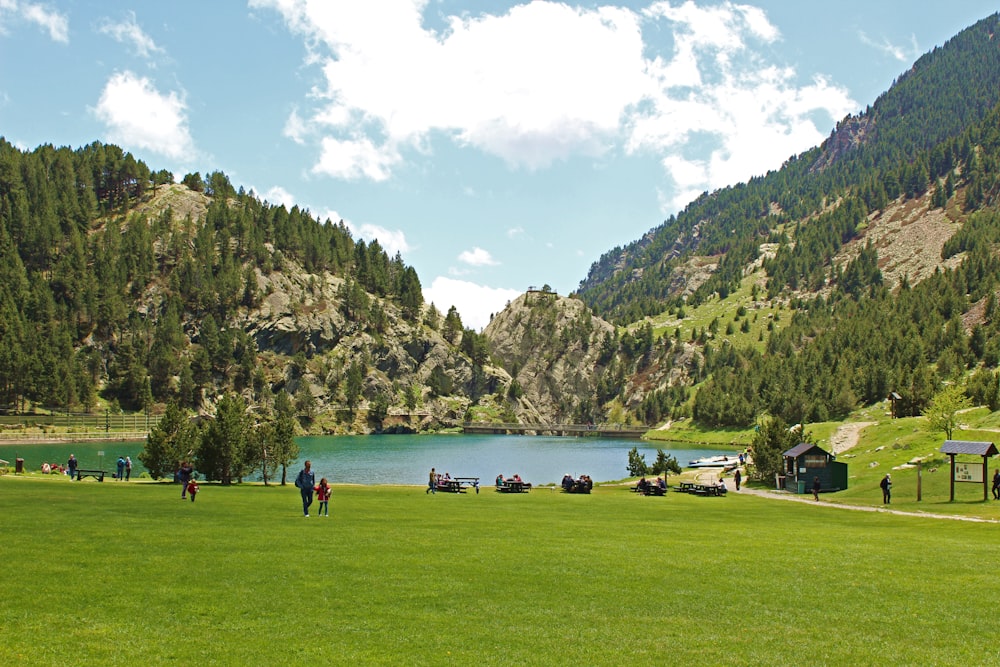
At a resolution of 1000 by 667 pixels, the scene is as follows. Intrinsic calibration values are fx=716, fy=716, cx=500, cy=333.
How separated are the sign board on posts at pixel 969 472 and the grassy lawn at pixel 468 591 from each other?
20246mm

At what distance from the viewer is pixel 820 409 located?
163 m

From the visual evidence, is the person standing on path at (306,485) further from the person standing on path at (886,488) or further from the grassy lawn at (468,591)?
the person standing on path at (886,488)

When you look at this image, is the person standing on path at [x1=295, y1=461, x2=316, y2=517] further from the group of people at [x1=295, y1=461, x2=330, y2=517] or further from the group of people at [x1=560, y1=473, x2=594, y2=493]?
the group of people at [x1=560, y1=473, x2=594, y2=493]

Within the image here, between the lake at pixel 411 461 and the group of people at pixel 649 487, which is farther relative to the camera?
the lake at pixel 411 461

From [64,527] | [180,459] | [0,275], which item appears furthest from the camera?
[0,275]

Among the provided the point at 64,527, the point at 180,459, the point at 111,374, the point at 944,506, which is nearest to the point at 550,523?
the point at 64,527

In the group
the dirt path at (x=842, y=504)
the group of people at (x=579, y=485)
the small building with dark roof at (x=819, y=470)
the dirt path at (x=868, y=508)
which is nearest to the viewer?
the dirt path at (x=868, y=508)

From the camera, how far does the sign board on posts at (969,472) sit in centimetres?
4991

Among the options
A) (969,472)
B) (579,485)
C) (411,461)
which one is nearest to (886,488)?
(969,472)

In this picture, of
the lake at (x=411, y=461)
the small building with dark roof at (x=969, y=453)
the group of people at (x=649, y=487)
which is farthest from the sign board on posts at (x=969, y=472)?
the lake at (x=411, y=461)

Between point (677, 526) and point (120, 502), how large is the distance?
26.9m

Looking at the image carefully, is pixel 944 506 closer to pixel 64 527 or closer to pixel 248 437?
pixel 64 527

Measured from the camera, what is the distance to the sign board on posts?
4991cm

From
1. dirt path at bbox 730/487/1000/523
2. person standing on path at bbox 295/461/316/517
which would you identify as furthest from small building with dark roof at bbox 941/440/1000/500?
person standing on path at bbox 295/461/316/517
